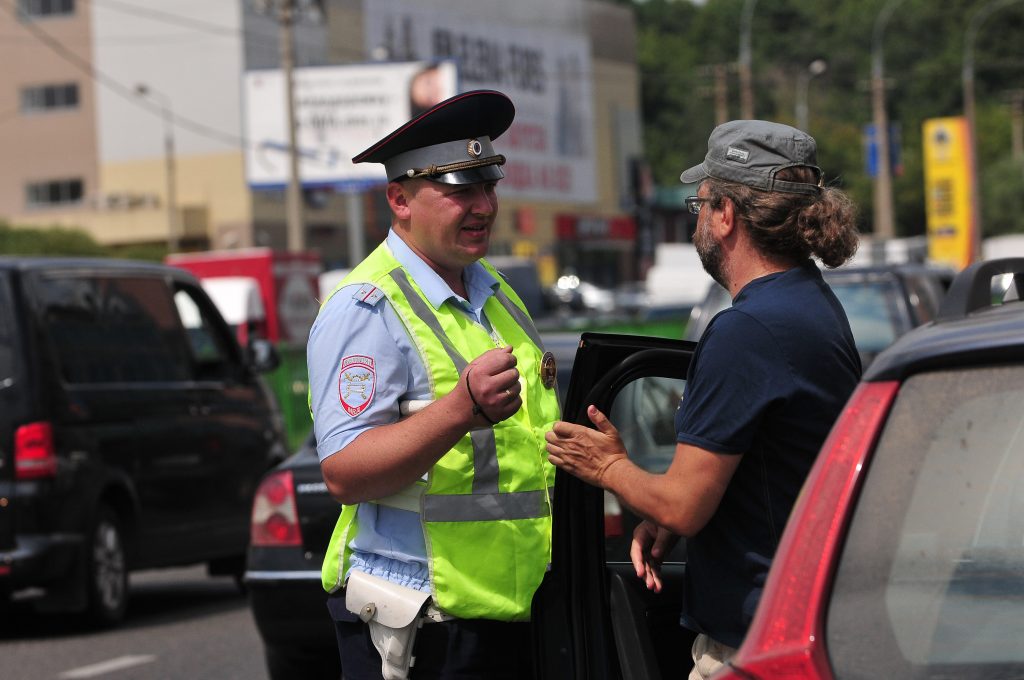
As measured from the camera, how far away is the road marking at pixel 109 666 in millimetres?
8383

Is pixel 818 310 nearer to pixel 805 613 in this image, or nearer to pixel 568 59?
pixel 805 613

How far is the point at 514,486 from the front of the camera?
11.5 ft

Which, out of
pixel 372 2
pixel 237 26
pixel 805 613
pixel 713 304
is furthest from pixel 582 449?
pixel 372 2

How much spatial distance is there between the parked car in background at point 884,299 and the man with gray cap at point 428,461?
6544mm

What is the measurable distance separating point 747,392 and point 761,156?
1.56ft

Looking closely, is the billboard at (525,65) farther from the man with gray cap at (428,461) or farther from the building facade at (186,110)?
the man with gray cap at (428,461)

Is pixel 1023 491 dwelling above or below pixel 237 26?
below

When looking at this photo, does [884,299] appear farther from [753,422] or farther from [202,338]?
[753,422]

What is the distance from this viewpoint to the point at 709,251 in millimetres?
3291

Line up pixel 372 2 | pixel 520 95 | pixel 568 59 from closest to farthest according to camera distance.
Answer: pixel 372 2 < pixel 520 95 < pixel 568 59

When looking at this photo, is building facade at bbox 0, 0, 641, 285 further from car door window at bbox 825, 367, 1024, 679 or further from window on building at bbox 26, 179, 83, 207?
car door window at bbox 825, 367, 1024, 679

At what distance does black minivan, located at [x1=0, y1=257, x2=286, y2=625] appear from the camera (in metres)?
9.30

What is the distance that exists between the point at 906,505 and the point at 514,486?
1213 millimetres

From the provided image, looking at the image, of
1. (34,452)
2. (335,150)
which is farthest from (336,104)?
(34,452)
